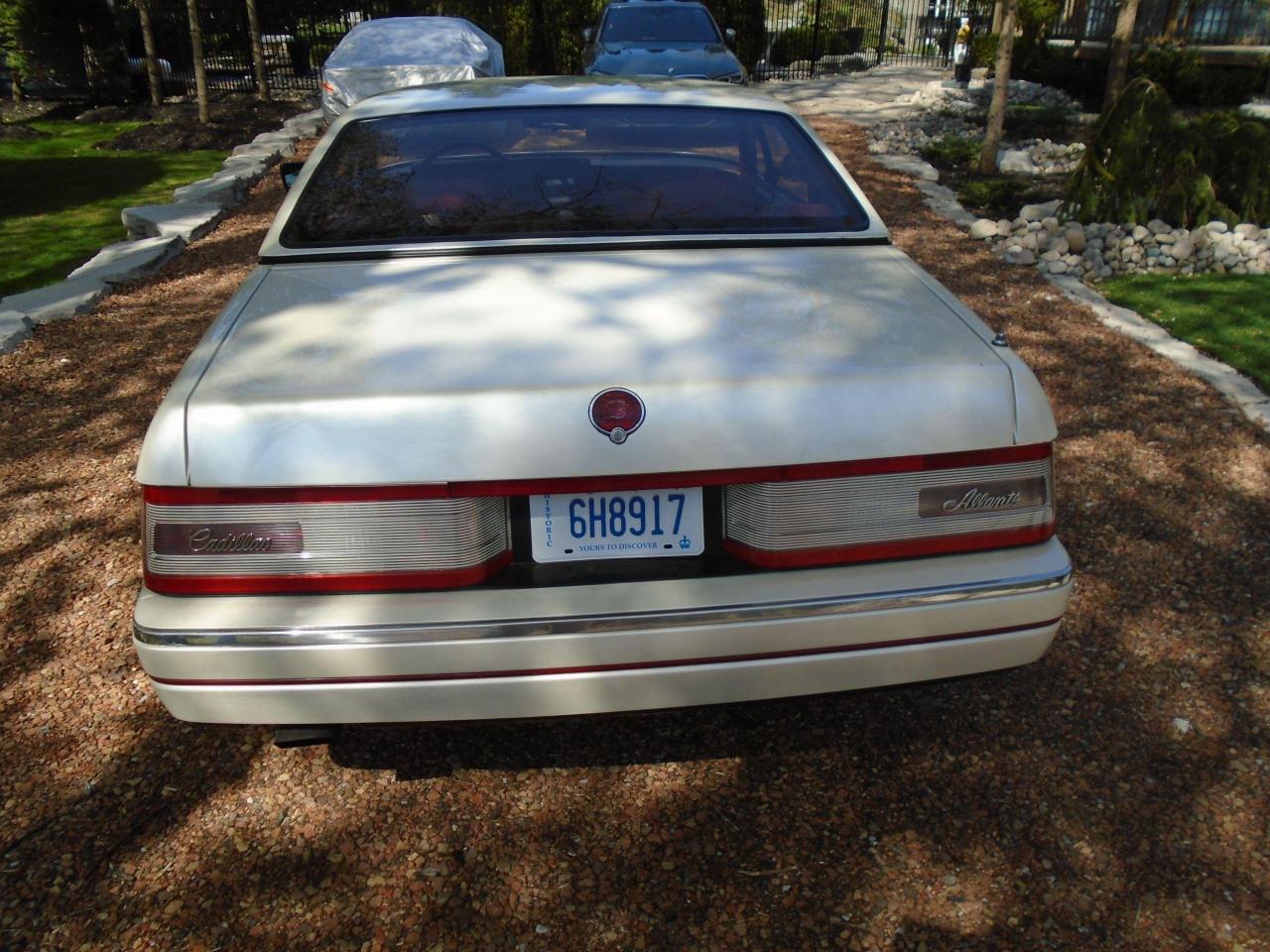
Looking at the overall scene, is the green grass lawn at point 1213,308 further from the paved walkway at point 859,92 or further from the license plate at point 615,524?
the paved walkway at point 859,92

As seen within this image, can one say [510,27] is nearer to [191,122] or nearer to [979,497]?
[191,122]

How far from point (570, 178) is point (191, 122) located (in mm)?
13051

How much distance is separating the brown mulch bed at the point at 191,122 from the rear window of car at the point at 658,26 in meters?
4.76

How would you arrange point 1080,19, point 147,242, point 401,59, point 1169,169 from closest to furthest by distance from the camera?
point 1169,169 < point 147,242 < point 401,59 < point 1080,19

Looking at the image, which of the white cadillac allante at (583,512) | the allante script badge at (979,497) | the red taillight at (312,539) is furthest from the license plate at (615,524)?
the allante script badge at (979,497)

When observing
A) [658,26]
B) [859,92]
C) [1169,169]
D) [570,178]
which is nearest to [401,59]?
[658,26]

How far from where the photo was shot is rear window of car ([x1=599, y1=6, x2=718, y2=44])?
13.1 metres

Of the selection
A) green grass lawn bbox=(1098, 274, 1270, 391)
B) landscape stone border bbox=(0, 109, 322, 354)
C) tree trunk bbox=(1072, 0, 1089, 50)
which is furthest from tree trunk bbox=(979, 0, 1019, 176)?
tree trunk bbox=(1072, 0, 1089, 50)

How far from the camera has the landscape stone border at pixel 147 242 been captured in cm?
633

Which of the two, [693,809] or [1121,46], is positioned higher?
[1121,46]

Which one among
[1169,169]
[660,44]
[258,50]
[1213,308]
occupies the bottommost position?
[1213,308]

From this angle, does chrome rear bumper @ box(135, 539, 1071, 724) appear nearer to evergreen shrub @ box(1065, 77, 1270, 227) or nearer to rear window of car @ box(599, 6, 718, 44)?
evergreen shrub @ box(1065, 77, 1270, 227)

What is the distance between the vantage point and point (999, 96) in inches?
396

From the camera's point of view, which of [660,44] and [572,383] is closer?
[572,383]
